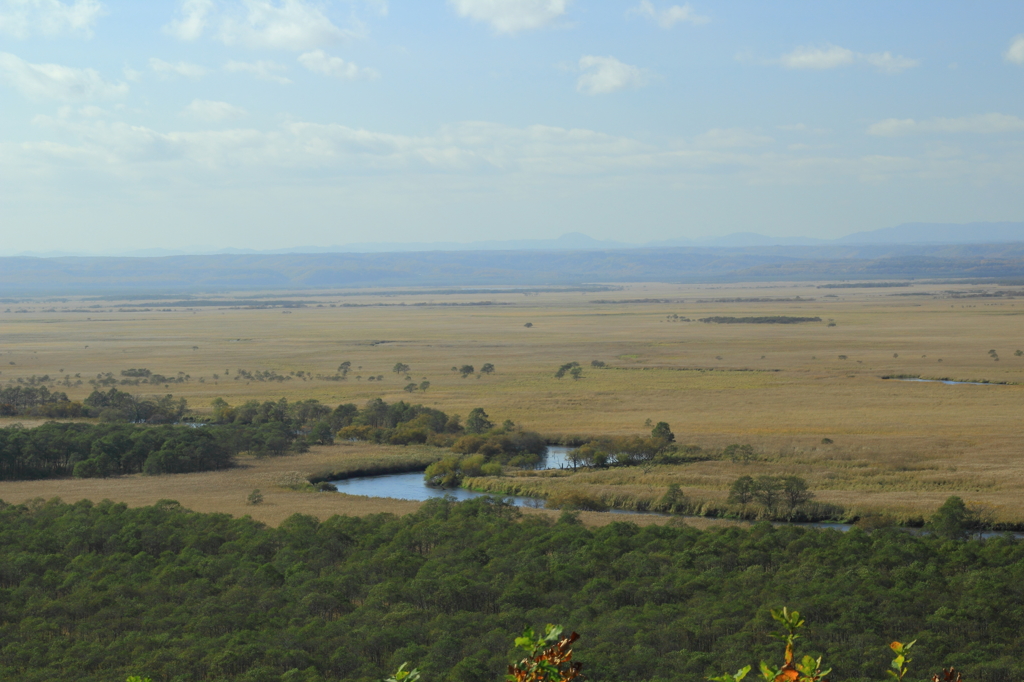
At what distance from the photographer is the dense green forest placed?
21.8 meters

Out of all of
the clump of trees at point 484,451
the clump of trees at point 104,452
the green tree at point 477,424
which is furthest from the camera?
the green tree at point 477,424

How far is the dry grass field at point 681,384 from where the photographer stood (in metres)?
50.3

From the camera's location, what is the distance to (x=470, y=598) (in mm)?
27016

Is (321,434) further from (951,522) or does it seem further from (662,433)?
(951,522)

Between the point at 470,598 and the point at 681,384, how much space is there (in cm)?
6439

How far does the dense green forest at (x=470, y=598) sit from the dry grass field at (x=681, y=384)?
1182 cm

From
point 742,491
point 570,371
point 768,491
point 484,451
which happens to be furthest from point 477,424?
point 570,371

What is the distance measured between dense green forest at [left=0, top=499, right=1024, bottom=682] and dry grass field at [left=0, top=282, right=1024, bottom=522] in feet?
38.8

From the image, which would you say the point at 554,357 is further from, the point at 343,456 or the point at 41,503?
the point at 41,503

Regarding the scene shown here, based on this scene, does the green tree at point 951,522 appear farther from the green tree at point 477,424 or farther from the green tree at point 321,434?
the green tree at point 321,434

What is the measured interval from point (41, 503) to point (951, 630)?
39.3 meters

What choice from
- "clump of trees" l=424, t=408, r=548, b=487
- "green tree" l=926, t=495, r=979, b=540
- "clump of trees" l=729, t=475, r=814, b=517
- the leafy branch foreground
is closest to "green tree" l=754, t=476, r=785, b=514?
"clump of trees" l=729, t=475, r=814, b=517

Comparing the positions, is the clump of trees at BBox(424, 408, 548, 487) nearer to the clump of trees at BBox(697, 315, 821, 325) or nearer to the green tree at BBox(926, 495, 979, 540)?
the green tree at BBox(926, 495, 979, 540)

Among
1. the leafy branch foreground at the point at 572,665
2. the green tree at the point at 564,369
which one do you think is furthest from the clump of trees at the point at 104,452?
the leafy branch foreground at the point at 572,665
